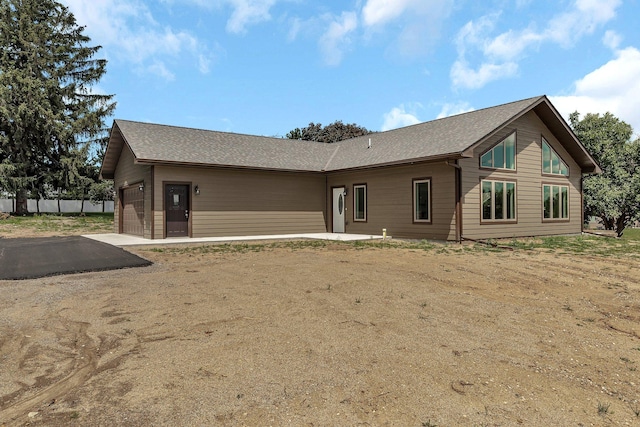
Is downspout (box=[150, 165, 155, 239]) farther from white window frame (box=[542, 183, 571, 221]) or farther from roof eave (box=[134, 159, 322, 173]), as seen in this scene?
white window frame (box=[542, 183, 571, 221])

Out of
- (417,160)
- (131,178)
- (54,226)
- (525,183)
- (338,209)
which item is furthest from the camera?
(54,226)

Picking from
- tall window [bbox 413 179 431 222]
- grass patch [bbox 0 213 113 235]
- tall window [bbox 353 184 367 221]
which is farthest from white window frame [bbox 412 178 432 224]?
grass patch [bbox 0 213 113 235]

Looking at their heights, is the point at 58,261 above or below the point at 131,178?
below

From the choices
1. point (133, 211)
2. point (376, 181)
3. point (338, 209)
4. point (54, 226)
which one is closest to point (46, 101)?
point (54, 226)

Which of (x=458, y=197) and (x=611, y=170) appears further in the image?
(x=611, y=170)

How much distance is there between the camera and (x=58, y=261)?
8.68 m

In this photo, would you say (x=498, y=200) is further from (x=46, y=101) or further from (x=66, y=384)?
(x=46, y=101)

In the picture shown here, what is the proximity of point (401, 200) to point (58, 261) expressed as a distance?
430 inches

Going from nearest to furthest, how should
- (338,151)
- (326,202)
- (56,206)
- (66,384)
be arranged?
(66,384) → (326,202) → (338,151) → (56,206)

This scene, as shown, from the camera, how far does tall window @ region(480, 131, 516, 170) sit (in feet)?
46.4

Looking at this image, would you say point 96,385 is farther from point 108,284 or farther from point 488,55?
point 488,55

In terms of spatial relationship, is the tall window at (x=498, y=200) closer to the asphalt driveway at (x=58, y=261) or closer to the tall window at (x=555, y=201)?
the tall window at (x=555, y=201)

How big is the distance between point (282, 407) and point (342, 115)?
40.4m

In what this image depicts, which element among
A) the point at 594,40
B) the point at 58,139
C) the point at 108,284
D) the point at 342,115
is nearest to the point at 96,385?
the point at 108,284
